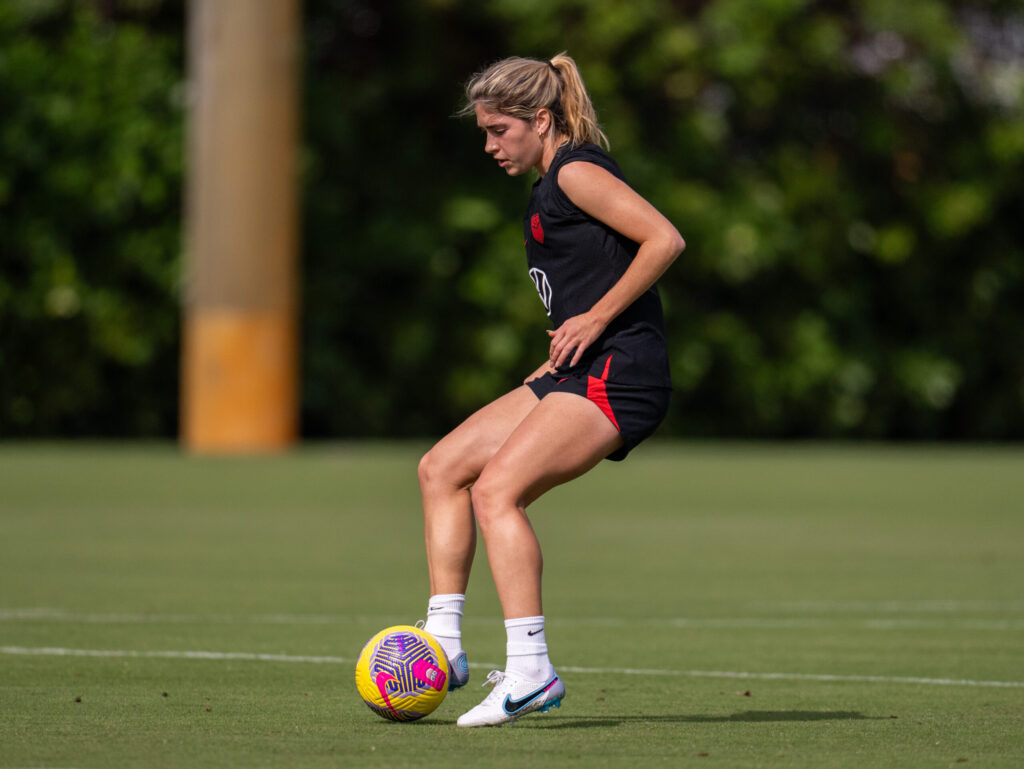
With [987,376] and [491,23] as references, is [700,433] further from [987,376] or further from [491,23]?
[491,23]

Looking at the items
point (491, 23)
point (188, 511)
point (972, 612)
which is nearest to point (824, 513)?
point (188, 511)

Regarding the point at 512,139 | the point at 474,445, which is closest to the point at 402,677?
the point at 474,445

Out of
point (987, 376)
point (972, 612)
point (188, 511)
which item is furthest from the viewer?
point (987, 376)

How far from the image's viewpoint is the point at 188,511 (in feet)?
55.3

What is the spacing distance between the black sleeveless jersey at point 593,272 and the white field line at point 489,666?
2.01 m

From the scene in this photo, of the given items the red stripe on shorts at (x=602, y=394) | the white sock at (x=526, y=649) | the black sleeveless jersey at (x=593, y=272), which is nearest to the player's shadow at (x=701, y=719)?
the white sock at (x=526, y=649)

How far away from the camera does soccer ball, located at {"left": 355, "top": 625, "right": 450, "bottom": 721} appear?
6.27 metres

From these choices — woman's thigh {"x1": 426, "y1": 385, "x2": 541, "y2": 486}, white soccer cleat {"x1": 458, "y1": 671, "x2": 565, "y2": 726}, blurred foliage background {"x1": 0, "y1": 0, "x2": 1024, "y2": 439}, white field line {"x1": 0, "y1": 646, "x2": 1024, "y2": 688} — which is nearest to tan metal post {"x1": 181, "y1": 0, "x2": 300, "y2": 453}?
blurred foliage background {"x1": 0, "y1": 0, "x2": 1024, "y2": 439}

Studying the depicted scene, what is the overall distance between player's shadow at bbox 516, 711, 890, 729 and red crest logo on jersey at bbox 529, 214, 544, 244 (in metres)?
1.62

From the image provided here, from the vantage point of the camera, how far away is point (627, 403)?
6230 mm

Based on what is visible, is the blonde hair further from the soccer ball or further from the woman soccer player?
the soccer ball

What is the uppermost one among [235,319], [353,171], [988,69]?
[988,69]

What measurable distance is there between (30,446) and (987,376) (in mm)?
15949

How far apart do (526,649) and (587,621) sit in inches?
150
